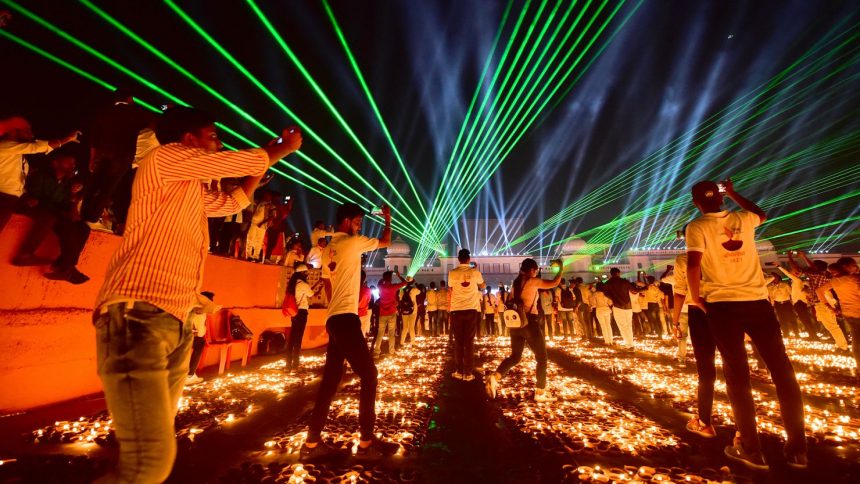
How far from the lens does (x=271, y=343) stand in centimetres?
937

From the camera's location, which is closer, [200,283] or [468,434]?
[200,283]

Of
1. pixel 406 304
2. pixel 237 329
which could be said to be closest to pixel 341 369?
pixel 237 329

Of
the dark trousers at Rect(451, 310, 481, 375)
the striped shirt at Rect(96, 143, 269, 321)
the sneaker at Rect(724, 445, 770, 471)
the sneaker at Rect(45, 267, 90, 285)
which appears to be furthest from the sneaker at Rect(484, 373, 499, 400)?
the sneaker at Rect(45, 267, 90, 285)

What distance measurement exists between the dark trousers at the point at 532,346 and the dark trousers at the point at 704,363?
1.81m

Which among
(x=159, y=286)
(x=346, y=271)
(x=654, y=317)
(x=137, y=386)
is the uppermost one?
(x=346, y=271)

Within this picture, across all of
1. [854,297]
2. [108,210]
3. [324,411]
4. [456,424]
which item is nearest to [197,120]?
[324,411]

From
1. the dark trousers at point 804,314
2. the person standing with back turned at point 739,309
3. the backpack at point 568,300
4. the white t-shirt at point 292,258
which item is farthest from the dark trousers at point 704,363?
the dark trousers at point 804,314

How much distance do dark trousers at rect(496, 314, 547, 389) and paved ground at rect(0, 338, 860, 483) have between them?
39 cm

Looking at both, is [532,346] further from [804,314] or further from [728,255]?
[804,314]

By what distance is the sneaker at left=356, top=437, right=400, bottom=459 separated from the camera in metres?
3.00

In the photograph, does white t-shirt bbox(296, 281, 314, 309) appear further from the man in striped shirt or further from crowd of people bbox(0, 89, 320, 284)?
the man in striped shirt

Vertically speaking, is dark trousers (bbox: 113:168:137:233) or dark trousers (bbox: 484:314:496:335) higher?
dark trousers (bbox: 113:168:137:233)

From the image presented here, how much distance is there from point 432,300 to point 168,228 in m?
14.9

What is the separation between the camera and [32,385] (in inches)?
162
